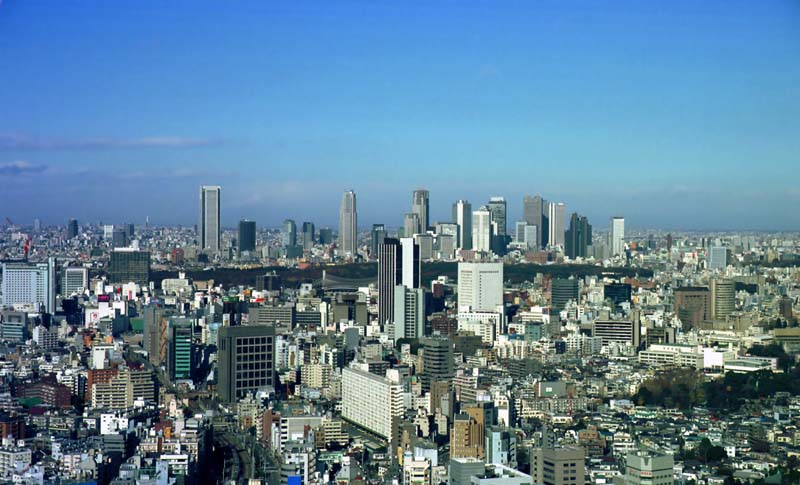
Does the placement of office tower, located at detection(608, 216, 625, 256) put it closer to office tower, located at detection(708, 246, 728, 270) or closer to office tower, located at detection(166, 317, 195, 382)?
office tower, located at detection(708, 246, 728, 270)

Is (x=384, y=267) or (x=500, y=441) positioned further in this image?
(x=384, y=267)

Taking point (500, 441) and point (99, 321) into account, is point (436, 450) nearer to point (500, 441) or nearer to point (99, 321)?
point (500, 441)

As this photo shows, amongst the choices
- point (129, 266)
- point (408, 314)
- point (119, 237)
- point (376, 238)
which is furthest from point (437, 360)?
point (129, 266)

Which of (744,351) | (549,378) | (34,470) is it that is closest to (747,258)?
(744,351)

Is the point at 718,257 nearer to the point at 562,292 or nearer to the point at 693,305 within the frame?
the point at 693,305

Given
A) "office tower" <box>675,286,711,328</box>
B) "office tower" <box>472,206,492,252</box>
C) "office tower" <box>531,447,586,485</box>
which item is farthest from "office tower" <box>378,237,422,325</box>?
"office tower" <box>531,447,586,485</box>

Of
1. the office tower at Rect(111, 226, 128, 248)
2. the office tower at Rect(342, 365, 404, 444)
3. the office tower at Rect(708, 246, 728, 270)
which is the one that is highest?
the office tower at Rect(111, 226, 128, 248)
